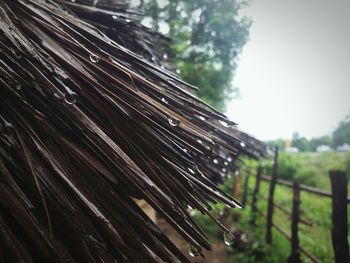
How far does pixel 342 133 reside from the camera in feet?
90.4

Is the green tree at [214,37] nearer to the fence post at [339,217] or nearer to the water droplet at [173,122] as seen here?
the fence post at [339,217]

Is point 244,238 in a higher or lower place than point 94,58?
higher

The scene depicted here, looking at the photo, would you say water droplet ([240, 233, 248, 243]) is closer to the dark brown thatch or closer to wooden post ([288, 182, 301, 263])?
wooden post ([288, 182, 301, 263])

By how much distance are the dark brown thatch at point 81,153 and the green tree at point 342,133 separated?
2877 cm

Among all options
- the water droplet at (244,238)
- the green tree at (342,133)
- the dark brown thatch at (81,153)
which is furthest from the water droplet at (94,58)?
the green tree at (342,133)

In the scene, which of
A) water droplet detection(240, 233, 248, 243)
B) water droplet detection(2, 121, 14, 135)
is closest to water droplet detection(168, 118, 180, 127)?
water droplet detection(2, 121, 14, 135)

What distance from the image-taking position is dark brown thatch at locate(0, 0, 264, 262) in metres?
0.89

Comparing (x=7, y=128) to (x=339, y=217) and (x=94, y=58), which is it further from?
(x=339, y=217)

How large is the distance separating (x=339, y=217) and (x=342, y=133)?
28.1 metres

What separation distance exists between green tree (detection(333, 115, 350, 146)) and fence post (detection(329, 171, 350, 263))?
2571 cm

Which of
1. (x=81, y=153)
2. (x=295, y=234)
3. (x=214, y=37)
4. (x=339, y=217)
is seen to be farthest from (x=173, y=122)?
(x=214, y=37)

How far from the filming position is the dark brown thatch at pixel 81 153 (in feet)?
2.93

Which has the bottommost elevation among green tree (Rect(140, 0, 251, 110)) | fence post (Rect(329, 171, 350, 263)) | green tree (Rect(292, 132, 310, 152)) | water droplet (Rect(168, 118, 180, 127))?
water droplet (Rect(168, 118, 180, 127))

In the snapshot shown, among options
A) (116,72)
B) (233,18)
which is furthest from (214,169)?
(233,18)
